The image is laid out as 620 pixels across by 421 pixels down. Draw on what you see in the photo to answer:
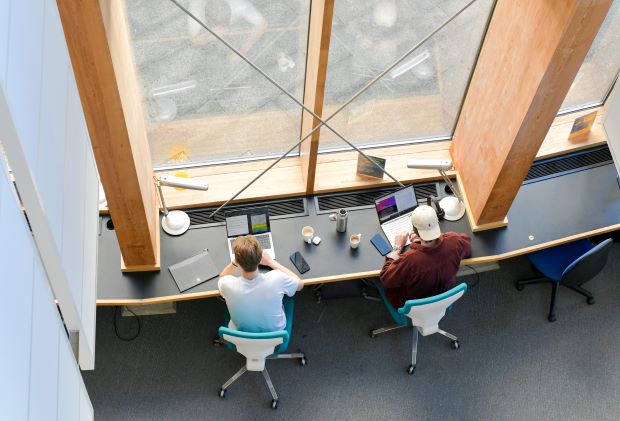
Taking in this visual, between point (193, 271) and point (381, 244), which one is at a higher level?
point (381, 244)

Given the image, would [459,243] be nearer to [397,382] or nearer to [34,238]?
[397,382]

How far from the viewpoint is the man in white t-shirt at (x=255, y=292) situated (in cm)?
337

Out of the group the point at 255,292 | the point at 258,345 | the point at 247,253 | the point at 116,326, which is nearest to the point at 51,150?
the point at 247,253

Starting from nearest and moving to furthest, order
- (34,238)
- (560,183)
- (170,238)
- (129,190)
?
(34,238) < (129,190) < (170,238) < (560,183)

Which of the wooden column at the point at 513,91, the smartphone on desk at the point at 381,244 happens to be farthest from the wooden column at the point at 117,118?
the wooden column at the point at 513,91

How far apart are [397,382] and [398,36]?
2.01m

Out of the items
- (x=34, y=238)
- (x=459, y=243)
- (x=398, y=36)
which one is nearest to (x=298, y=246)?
(x=459, y=243)

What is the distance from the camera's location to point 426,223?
3.53m

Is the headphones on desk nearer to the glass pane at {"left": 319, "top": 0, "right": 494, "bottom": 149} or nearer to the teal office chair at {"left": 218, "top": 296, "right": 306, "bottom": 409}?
the glass pane at {"left": 319, "top": 0, "right": 494, "bottom": 149}

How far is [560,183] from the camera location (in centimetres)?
430

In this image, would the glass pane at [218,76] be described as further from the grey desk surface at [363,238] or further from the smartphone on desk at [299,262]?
the smartphone on desk at [299,262]

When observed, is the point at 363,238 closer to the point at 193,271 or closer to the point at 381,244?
the point at 381,244

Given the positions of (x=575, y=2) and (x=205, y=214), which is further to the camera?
(x=205, y=214)

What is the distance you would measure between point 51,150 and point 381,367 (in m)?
2.78
